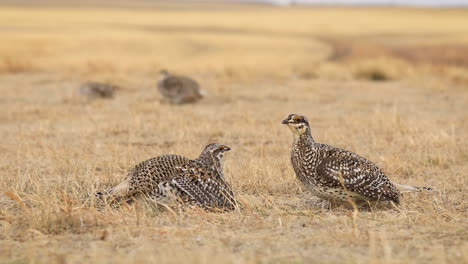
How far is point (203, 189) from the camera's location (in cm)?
611

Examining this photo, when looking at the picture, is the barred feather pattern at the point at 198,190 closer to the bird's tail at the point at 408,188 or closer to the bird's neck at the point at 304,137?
the bird's neck at the point at 304,137

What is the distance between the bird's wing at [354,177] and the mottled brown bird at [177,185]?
0.95m

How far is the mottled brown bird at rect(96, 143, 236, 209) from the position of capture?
6.05 metres

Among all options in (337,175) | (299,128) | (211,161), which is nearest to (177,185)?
(211,161)

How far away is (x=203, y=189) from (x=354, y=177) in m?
1.47

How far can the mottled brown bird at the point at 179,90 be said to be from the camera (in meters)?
14.5

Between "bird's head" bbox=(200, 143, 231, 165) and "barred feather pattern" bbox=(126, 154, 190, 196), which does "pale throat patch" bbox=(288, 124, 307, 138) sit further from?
"barred feather pattern" bbox=(126, 154, 190, 196)

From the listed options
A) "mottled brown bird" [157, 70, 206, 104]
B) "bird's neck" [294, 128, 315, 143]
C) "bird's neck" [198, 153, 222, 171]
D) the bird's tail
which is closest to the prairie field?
the bird's tail

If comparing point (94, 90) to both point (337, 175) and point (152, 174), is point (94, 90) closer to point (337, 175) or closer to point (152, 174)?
point (152, 174)

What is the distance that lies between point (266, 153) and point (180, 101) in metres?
5.32

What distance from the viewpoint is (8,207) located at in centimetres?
627

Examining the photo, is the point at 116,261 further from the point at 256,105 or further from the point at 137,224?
the point at 256,105

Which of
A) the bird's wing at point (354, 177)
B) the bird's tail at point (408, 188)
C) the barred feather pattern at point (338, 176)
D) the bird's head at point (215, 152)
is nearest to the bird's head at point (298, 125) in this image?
the barred feather pattern at point (338, 176)

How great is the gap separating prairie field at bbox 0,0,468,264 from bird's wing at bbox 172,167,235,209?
0.19m
